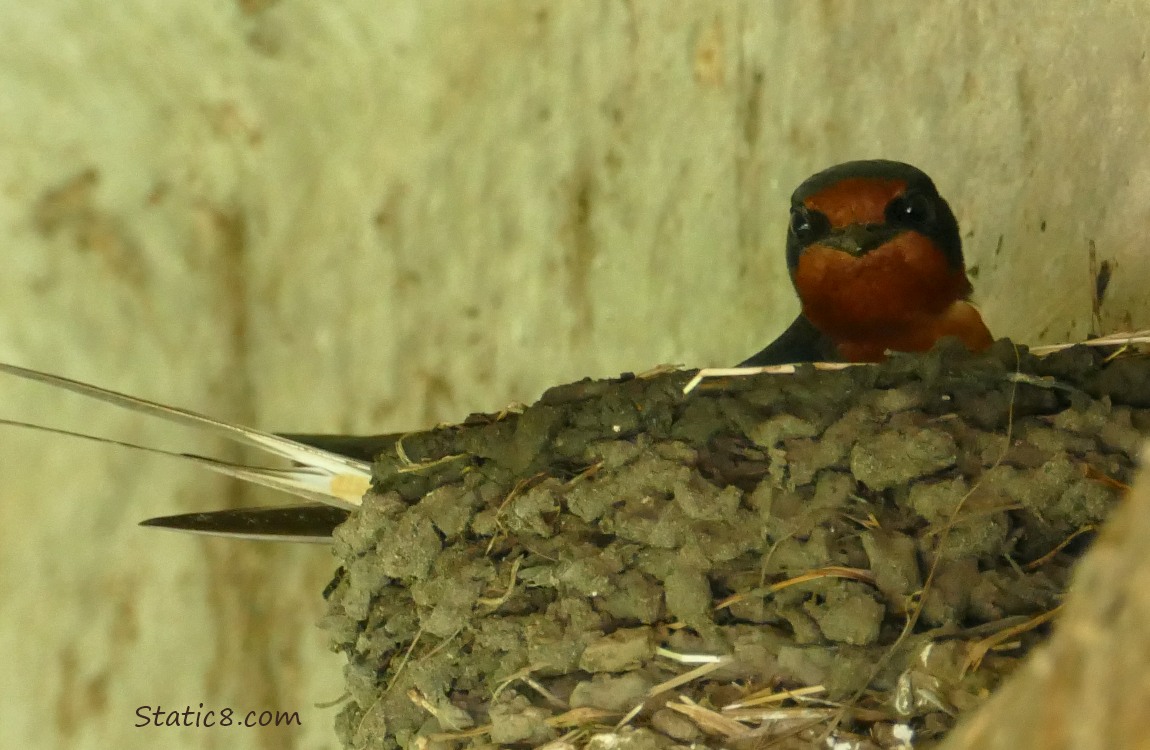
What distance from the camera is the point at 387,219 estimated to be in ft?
7.80

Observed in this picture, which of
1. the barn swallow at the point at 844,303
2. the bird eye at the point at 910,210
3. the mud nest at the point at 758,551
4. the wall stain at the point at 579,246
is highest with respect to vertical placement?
the wall stain at the point at 579,246

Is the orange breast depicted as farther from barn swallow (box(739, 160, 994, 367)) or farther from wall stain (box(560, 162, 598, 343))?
wall stain (box(560, 162, 598, 343))

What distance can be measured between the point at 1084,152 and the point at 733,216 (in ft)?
2.38

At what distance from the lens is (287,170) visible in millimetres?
2314

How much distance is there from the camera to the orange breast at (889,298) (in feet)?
5.83

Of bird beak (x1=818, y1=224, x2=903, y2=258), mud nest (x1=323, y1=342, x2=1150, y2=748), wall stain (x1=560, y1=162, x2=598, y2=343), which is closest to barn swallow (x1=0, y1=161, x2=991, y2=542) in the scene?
bird beak (x1=818, y1=224, x2=903, y2=258)

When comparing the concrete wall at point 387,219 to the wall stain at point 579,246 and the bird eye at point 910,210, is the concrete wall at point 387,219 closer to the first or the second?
the wall stain at point 579,246

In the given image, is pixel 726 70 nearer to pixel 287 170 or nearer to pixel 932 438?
pixel 287 170

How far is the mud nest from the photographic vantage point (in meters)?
1.25

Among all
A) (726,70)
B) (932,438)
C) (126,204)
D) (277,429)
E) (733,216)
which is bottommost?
(932,438)

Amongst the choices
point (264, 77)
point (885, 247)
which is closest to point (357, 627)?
point (885, 247)

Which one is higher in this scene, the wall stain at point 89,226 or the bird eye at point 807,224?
the wall stain at point 89,226

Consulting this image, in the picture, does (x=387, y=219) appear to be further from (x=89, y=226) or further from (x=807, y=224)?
(x=807, y=224)

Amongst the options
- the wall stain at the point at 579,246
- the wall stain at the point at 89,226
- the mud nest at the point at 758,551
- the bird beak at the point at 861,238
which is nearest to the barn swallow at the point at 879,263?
the bird beak at the point at 861,238
